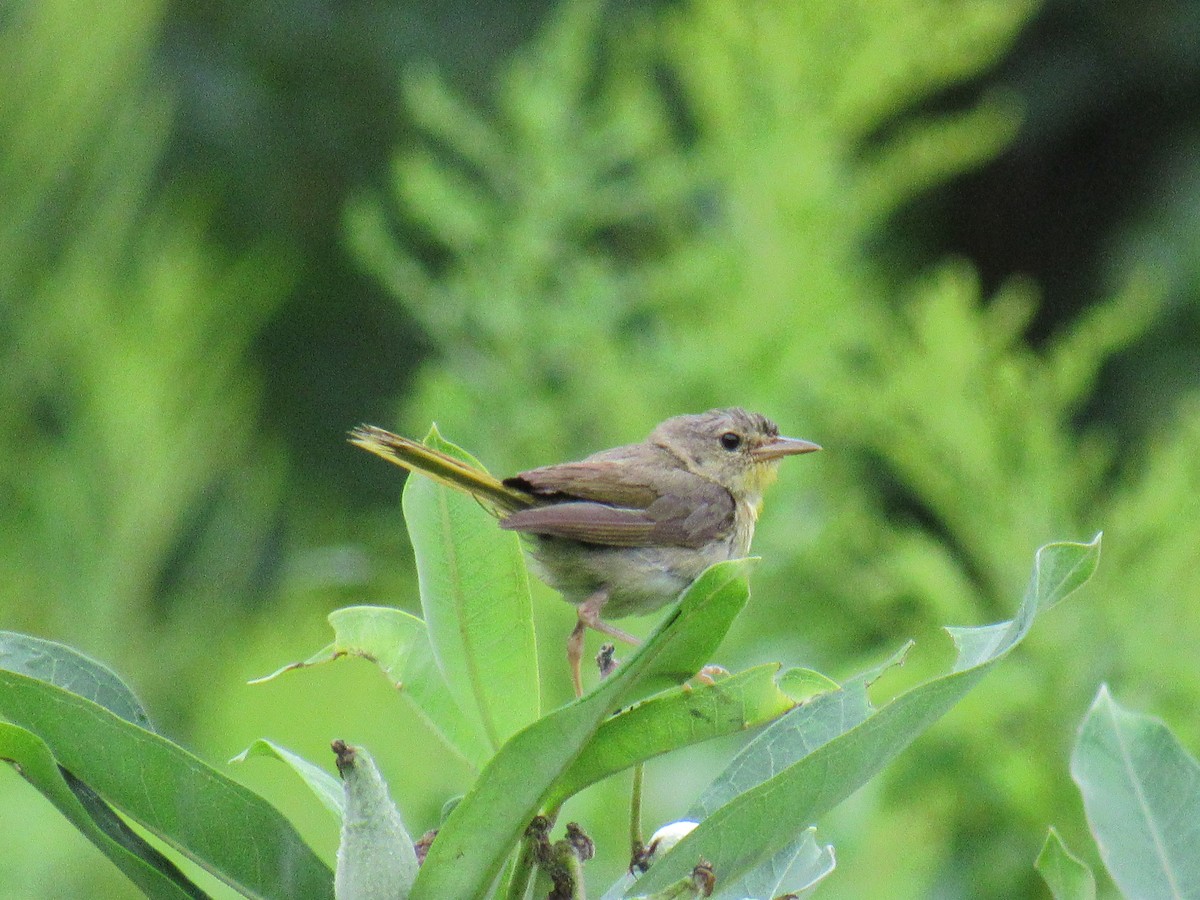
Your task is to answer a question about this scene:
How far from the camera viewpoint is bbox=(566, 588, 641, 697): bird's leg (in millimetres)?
1887

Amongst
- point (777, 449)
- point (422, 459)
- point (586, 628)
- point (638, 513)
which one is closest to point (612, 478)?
point (638, 513)

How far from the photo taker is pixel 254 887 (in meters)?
1.05

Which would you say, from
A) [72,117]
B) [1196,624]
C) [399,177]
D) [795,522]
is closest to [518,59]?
[399,177]

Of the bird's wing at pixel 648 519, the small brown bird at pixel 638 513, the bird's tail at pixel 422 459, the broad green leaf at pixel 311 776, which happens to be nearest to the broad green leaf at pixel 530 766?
the broad green leaf at pixel 311 776

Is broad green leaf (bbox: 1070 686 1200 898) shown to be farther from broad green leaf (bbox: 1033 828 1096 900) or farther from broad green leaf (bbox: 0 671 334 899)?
broad green leaf (bbox: 0 671 334 899)

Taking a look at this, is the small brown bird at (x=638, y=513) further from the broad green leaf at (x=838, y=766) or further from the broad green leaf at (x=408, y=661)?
the broad green leaf at (x=838, y=766)

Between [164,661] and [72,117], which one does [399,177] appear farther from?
[164,661]

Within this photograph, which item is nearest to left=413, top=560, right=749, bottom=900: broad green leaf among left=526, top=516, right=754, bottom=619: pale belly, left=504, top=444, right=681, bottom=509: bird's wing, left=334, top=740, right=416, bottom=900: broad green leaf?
left=334, top=740, right=416, bottom=900: broad green leaf

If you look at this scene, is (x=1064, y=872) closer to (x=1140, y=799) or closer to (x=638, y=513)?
(x=1140, y=799)

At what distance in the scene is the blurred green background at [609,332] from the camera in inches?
149

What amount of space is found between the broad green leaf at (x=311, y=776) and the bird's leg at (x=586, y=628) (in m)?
0.61

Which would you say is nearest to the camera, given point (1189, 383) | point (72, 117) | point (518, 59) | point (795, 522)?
point (795, 522)

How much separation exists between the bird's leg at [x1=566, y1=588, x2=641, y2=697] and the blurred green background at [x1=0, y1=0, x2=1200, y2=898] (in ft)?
2.36

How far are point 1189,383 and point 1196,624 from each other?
6.87 feet
